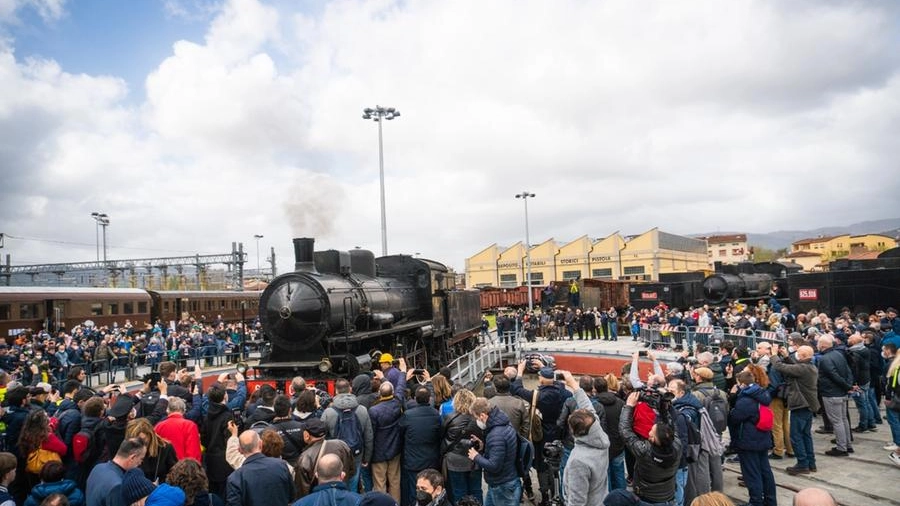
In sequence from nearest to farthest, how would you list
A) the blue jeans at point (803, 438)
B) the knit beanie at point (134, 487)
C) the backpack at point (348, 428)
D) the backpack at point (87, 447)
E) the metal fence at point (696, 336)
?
the knit beanie at point (134, 487), the backpack at point (87, 447), the backpack at point (348, 428), the blue jeans at point (803, 438), the metal fence at point (696, 336)

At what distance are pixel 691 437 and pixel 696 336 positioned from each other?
13.5 m

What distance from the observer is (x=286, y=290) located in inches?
464

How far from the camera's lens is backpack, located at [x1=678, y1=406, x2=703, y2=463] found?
18.1 ft

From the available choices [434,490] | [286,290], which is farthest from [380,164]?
[434,490]

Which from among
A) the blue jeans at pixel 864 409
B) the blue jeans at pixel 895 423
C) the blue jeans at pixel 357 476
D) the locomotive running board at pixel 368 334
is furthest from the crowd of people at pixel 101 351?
the blue jeans at pixel 864 409

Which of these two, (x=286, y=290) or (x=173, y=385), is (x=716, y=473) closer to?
(x=173, y=385)

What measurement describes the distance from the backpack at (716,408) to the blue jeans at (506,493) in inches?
95.6

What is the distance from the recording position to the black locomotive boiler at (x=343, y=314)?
1145 cm

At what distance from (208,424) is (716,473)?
5673 mm

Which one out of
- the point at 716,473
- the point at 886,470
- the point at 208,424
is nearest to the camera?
the point at 208,424

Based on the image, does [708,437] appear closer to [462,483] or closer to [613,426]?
[613,426]

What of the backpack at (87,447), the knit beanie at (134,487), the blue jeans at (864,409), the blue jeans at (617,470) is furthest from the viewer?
the blue jeans at (864,409)

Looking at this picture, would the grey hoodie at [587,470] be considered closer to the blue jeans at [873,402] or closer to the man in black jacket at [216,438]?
the man in black jacket at [216,438]

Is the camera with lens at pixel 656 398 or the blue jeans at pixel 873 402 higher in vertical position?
the camera with lens at pixel 656 398
